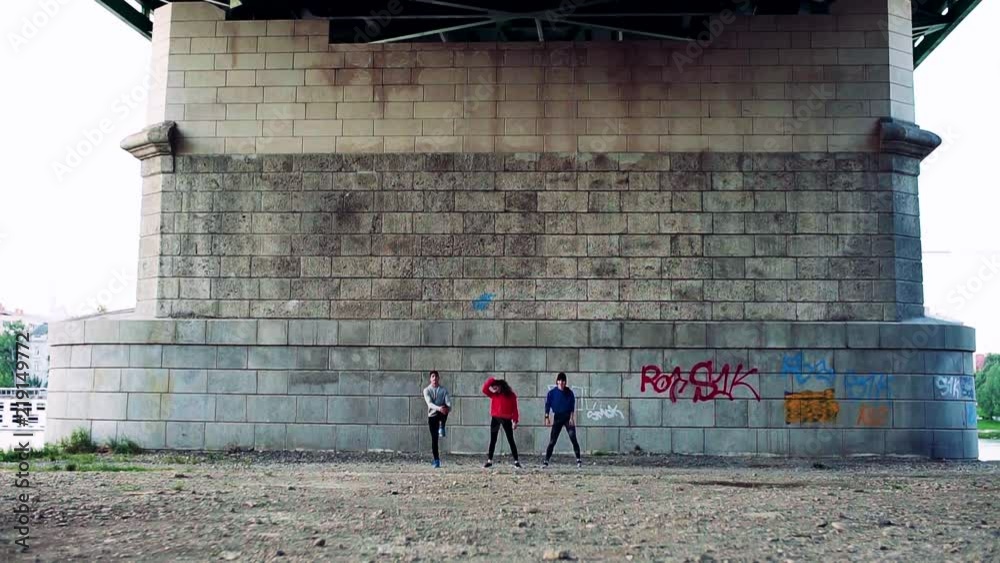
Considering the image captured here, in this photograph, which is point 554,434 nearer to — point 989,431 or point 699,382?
point 699,382

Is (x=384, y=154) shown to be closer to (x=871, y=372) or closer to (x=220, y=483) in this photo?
(x=220, y=483)

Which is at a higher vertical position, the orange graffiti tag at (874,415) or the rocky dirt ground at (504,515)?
the orange graffiti tag at (874,415)

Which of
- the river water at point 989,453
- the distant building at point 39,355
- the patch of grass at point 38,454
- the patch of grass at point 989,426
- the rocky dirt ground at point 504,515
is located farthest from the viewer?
the patch of grass at point 989,426

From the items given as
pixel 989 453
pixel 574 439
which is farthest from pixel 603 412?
pixel 989 453

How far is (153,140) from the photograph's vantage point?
2067cm

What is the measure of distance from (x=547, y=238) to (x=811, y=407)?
19.5 feet

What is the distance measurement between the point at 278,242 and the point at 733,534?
1319 centimetres

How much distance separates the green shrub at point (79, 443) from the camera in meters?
20.1

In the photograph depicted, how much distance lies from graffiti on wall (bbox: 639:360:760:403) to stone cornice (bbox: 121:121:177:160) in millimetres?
10415

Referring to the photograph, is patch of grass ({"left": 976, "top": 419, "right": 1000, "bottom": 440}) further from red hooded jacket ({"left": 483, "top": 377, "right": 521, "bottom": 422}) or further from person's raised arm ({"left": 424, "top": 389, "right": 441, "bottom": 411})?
person's raised arm ({"left": 424, "top": 389, "right": 441, "bottom": 411})

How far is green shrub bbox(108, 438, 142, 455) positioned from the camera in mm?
19891

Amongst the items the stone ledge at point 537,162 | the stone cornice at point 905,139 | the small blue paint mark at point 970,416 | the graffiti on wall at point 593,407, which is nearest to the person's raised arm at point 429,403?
the graffiti on wall at point 593,407

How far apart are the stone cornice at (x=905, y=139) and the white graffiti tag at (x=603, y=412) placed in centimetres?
721

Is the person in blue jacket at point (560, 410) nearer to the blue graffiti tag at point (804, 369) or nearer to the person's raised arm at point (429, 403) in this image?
the person's raised arm at point (429, 403)
